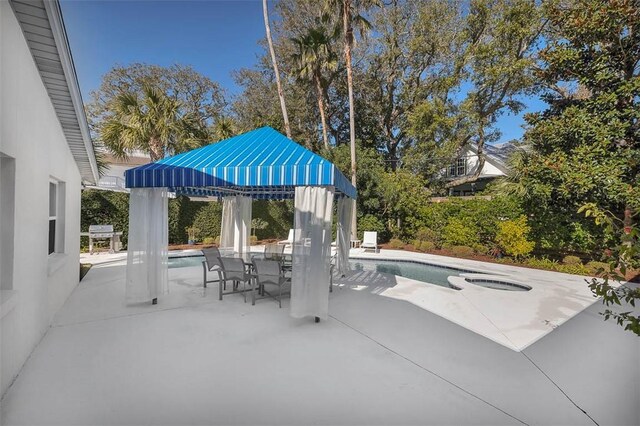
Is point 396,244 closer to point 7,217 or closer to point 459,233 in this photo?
point 459,233

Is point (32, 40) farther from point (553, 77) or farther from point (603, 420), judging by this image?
point (553, 77)

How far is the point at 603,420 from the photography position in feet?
10.6

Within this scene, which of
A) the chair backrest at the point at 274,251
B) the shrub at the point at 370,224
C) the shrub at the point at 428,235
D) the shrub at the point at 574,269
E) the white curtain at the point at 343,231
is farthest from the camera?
the shrub at the point at 370,224

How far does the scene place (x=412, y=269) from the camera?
1278cm

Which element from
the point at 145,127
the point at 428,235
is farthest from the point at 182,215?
the point at 428,235

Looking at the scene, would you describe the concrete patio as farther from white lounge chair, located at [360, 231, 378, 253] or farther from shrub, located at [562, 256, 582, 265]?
white lounge chair, located at [360, 231, 378, 253]

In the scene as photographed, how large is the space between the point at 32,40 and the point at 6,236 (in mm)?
2371

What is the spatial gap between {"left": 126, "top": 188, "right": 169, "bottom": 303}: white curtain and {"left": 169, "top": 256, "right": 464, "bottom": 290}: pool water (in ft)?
19.7

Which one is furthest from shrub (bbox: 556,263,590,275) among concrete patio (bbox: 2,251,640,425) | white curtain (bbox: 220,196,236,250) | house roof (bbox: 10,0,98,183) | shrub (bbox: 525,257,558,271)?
house roof (bbox: 10,0,98,183)

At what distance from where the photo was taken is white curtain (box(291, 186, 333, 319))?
5621mm

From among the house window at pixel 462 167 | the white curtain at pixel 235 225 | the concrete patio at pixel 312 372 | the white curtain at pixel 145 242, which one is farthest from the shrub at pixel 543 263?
the house window at pixel 462 167

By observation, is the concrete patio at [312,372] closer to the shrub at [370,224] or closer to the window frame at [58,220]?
the window frame at [58,220]

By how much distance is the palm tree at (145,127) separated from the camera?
1396 cm

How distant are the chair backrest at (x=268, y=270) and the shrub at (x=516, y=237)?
10853 millimetres
